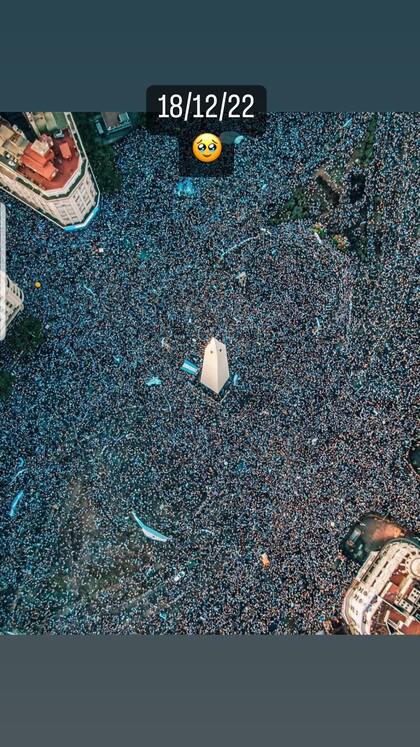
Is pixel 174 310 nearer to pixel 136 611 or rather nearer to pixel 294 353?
pixel 294 353

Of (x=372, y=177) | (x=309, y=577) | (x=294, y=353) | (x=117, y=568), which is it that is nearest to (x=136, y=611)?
(x=117, y=568)

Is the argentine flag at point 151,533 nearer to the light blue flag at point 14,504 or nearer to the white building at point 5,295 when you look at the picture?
the light blue flag at point 14,504

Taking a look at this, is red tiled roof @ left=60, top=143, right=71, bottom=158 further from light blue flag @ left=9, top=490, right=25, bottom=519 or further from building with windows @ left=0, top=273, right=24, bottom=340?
light blue flag @ left=9, top=490, right=25, bottom=519

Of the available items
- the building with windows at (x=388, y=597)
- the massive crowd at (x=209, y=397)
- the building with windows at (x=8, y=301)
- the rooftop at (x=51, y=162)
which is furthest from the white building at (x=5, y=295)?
the building with windows at (x=388, y=597)

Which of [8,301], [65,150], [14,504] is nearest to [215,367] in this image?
[8,301]

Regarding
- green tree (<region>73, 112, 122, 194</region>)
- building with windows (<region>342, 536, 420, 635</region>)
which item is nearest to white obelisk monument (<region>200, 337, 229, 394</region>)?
building with windows (<region>342, 536, 420, 635</region>)

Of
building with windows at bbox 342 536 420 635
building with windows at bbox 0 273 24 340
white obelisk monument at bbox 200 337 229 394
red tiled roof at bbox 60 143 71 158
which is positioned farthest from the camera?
red tiled roof at bbox 60 143 71 158
